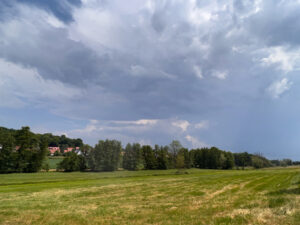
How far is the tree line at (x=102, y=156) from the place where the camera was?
230 feet

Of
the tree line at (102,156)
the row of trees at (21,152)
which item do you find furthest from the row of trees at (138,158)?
the row of trees at (21,152)

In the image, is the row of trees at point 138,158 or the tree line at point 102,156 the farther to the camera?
the row of trees at point 138,158

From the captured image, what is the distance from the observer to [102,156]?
92500 mm

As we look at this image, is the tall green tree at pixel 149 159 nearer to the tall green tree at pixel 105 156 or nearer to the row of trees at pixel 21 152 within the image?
the tall green tree at pixel 105 156

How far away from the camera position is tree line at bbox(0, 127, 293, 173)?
70000 mm

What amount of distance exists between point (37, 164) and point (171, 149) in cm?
5890

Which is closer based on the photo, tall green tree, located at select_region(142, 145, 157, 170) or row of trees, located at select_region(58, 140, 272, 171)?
row of trees, located at select_region(58, 140, 272, 171)

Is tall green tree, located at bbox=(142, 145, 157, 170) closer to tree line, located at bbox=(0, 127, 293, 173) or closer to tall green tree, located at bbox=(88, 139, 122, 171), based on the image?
tree line, located at bbox=(0, 127, 293, 173)

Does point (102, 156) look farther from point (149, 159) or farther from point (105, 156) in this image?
point (149, 159)

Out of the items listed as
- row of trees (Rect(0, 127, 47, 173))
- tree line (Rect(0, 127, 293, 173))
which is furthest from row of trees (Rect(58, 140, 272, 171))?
row of trees (Rect(0, 127, 47, 173))

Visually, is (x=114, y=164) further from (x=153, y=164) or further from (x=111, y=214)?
(x=111, y=214)

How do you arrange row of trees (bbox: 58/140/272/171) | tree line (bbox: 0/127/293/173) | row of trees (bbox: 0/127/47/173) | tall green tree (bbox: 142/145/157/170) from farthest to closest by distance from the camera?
tall green tree (bbox: 142/145/157/170) → row of trees (bbox: 58/140/272/171) → tree line (bbox: 0/127/293/173) → row of trees (bbox: 0/127/47/173)

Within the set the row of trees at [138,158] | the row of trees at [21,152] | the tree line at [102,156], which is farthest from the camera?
the row of trees at [138,158]

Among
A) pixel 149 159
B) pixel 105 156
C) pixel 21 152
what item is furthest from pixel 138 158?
pixel 21 152
